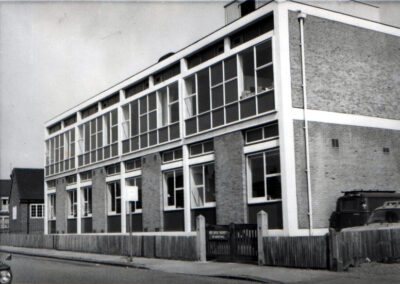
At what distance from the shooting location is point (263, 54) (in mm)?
23594

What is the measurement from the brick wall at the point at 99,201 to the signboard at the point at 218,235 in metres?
16.0

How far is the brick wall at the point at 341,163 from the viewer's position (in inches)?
864

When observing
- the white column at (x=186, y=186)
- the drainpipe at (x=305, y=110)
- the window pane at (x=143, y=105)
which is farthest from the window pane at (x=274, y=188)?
the window pane at (x=143, y=105)

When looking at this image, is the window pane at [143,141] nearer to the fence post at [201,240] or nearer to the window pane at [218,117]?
the window pane at [218,117]

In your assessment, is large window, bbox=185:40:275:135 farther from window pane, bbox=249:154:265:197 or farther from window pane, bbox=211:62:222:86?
window pane, bbox=249:154:265:197

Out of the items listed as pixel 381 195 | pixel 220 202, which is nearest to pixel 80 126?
pixel 220 202

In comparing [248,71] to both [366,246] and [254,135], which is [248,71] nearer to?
[254,135]

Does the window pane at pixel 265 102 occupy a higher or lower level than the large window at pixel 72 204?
higher

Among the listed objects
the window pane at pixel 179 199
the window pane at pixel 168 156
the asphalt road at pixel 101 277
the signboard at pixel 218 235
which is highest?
the window pane at pixel 168 156

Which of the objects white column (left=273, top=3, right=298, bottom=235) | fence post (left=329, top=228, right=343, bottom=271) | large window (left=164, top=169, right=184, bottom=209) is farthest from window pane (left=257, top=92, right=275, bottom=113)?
fence post (left=329, top=228, right=343, bottom=271)

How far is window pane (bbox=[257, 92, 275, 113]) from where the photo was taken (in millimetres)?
22641

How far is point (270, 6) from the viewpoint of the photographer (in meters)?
22.6

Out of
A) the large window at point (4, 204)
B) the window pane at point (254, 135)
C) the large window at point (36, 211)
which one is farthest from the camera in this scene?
the large window at point (4, 204)

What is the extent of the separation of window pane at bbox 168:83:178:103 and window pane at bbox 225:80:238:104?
16.0 ft
